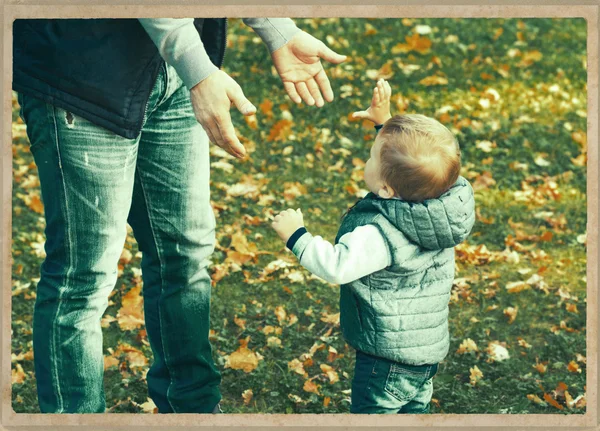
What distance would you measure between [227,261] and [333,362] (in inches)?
47.3

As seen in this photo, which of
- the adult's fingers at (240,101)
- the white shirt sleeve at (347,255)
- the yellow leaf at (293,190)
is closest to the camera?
the adult's fingers at (240,101)

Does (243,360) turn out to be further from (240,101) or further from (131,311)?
(240,101)

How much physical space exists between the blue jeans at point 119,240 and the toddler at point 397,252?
0.49 m

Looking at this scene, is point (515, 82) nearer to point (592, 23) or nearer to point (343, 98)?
point (343, 98)

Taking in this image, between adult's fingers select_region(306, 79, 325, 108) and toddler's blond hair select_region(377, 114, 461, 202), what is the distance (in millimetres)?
376

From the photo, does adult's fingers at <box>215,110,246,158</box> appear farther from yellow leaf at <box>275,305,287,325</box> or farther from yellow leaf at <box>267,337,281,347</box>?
yellow leaf at <box>275,305,287,325</box>

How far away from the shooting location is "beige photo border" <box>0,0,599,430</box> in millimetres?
2748

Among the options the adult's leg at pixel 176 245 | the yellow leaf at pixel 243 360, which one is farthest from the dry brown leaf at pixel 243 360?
the adult's leg at pixel 176 245

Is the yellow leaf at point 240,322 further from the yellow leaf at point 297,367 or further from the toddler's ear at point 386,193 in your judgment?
the toddler's ear at point 386,193

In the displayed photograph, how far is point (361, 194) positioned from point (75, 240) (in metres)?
3.25

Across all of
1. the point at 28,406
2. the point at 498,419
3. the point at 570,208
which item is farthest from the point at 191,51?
Result: the point at 570,208

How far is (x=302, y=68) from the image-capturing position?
2984mm

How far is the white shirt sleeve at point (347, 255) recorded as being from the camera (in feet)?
8.66

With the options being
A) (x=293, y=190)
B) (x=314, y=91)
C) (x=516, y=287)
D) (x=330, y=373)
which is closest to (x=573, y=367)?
(x=516, y=287)
